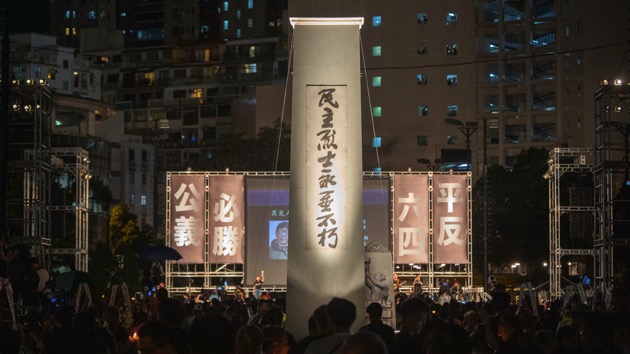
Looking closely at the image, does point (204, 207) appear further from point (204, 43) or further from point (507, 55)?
point (204, 43)

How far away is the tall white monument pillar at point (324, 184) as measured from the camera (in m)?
20.4

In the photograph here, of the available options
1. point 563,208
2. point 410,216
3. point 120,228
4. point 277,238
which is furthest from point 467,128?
point 120,228

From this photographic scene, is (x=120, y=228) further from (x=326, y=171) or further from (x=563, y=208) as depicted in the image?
(x=326, y=171)

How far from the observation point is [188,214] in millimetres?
35906

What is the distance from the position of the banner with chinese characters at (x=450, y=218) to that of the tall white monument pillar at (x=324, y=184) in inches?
598

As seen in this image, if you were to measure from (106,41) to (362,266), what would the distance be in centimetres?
12211

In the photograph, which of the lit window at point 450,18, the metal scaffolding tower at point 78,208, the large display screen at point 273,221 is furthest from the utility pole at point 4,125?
the lit window at point 450,18

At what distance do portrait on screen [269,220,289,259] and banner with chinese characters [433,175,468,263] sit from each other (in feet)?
13.1

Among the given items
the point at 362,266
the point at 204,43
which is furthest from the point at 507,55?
the point at 362,266

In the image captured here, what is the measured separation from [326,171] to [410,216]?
15.3 metres

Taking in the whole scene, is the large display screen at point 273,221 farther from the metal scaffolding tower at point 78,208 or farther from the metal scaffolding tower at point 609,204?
the metal scaffolding tower at point 609,204

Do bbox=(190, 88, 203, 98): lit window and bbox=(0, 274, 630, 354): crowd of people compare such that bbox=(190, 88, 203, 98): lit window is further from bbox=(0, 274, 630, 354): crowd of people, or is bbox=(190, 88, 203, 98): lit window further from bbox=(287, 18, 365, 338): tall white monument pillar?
bbox=(0, 274, 630, 354): crowd of people

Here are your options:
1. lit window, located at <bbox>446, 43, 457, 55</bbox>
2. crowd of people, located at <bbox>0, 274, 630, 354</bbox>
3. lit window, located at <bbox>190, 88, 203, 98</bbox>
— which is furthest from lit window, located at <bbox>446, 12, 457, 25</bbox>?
crowd of people, located at <bbox>0, 274, 630, 354</bbox>

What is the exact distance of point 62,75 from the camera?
101m
